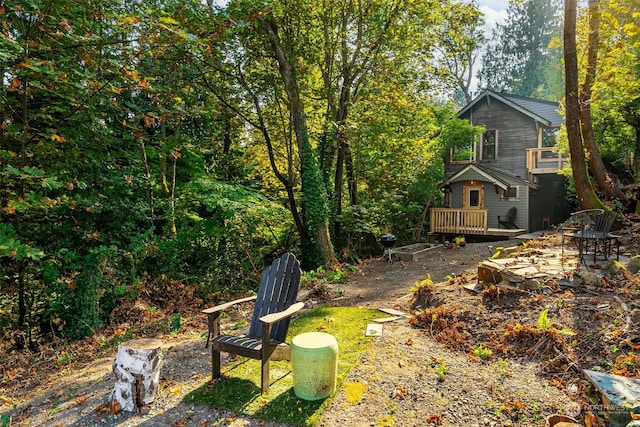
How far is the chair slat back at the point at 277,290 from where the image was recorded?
366cm

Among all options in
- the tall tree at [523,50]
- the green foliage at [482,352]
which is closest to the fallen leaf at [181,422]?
the green foliage at [482,352]

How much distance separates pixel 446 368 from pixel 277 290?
180 cm

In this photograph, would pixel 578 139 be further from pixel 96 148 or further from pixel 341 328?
pixel 96 148

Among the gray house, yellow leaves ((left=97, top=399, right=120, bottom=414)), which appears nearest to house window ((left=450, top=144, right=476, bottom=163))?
the gray house

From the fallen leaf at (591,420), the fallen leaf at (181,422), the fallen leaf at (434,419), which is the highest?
the fallen leaf at (591,420)

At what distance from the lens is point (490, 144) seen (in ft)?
55.5

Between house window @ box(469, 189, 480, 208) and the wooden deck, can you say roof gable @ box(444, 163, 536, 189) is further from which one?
the wooden deck

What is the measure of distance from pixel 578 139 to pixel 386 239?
5050 mm

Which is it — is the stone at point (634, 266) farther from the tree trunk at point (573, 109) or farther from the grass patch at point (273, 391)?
the grass patch at point (273, 391)

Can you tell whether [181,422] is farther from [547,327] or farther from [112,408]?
[547,327]

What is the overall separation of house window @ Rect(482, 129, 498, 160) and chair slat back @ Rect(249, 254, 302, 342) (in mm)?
15577

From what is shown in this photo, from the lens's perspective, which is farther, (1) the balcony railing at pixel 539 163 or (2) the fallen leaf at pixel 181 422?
(1) the balcony railing at pixel 539 163

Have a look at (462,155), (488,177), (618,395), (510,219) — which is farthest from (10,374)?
(462,155)

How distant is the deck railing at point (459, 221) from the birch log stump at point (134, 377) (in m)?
12.1
